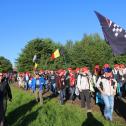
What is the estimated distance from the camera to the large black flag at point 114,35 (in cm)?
1290

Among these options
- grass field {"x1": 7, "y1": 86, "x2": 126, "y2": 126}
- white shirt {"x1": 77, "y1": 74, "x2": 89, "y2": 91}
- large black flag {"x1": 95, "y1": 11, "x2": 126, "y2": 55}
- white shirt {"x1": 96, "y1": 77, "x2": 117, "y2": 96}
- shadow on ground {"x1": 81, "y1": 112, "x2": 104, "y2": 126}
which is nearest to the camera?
large black flag {"x1": 95, "y1": 11, "x2": 126, "y2": 55}

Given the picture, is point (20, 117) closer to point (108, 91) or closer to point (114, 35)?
point (108, 91)

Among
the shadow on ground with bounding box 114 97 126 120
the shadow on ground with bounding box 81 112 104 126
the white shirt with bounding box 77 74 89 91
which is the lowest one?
the shadow on ground with bounding box 81 112 104 126

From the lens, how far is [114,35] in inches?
527

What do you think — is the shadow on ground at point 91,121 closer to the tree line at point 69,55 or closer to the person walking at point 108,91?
the person walking at point 108,91

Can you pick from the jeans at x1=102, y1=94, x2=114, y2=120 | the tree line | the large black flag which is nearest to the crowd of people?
the jeans at x1=102, y1=94, x2=114, y2=120

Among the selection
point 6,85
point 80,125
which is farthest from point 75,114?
point 6,85

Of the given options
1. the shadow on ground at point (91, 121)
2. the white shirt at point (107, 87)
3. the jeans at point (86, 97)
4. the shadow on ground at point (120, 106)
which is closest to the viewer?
the shadow on ground at point (91, 121)

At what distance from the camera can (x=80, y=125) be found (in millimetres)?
14016

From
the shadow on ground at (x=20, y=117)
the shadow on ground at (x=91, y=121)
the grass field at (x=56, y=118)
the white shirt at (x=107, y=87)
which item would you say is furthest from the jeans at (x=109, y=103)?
the shadow on ground at (x=20, y=117)

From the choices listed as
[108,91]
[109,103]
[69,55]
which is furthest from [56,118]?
[69,55]

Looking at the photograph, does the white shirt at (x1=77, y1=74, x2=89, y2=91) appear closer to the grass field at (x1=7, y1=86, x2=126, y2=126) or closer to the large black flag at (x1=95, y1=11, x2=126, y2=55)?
the grass field at (x1=7, y1=86, x2=126, y2=126)

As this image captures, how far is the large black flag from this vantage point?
1290cm

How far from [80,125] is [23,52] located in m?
76.6
